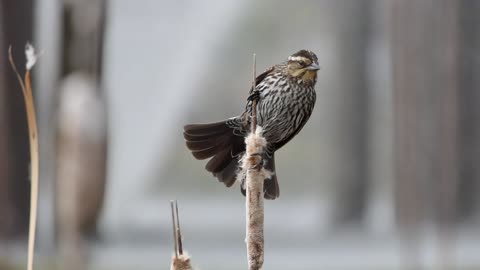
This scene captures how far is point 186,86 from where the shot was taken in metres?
5.36

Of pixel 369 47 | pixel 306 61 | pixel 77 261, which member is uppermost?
pixel 369 47

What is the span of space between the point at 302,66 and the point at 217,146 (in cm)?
23

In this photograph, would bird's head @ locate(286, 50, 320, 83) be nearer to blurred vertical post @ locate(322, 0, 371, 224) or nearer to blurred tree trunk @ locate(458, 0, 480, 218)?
blurred vertical post @ locate(322, 0, 371, 224)

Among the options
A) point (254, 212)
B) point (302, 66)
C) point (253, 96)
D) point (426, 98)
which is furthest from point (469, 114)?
point (254, 212)

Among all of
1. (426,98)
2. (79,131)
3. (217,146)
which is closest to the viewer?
(217,146)

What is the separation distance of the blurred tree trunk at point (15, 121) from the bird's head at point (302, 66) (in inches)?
115

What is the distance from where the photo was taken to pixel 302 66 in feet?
6.99

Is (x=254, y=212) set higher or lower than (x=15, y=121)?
lower

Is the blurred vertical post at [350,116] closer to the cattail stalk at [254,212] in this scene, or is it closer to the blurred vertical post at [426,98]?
the blurred vertical post at [426,98]

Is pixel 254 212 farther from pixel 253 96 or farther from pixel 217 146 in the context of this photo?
pixel 217 146

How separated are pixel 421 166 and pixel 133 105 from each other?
1.40m

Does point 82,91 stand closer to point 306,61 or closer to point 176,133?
point 306,61

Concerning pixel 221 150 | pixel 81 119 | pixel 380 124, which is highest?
pixel 380 124

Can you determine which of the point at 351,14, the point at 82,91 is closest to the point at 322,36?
the point at 351,14
